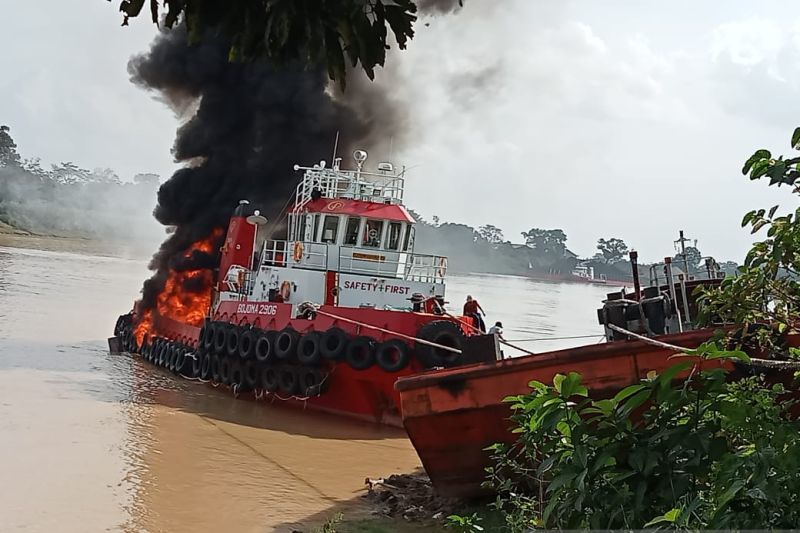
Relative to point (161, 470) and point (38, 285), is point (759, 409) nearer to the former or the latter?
point (161, 470)

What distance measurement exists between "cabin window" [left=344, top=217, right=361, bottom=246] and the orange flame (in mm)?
7124

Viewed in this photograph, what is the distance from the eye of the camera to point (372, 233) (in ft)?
45.9

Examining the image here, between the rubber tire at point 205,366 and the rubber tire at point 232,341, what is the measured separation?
0.87m

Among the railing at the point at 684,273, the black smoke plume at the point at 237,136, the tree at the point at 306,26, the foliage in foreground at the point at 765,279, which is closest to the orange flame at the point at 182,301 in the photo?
the black smoke plume at the point at 237,136

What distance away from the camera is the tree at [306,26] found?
2248 millimetres

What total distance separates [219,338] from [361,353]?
3691 mm

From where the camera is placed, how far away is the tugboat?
11648 mm

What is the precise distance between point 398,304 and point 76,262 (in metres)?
43.4

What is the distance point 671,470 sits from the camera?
120 inches

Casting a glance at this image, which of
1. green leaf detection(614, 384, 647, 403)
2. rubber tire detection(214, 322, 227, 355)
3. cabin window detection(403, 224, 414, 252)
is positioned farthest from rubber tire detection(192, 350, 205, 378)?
green leaf detection(614, 384, 647, 403)

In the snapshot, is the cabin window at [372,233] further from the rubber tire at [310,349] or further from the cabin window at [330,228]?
the rubber tire at [310,349]

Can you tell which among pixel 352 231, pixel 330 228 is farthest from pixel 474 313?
pixel 330 228

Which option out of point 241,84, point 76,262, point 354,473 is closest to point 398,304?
point 354,473

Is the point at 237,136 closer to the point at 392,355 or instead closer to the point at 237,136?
the point at 237,136
